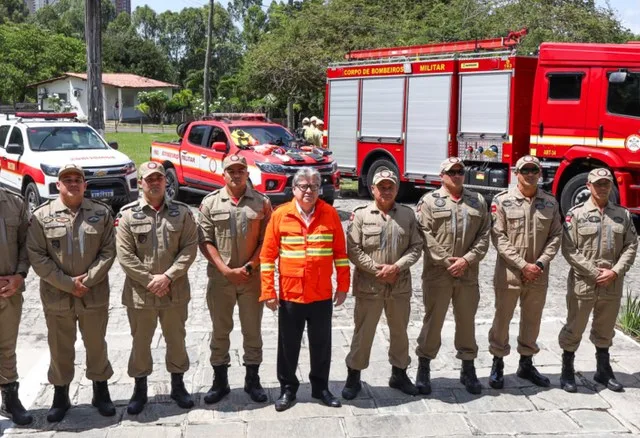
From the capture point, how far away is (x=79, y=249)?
4.85 meters

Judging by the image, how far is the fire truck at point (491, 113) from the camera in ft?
35.7

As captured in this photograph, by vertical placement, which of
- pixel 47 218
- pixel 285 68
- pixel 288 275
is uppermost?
pixel 285 68

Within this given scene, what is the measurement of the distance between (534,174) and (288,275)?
6.47 ft

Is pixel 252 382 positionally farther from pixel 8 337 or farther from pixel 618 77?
pixel 618 77

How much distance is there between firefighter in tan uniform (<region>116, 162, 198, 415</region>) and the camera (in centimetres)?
492

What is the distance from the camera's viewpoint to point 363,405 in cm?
519

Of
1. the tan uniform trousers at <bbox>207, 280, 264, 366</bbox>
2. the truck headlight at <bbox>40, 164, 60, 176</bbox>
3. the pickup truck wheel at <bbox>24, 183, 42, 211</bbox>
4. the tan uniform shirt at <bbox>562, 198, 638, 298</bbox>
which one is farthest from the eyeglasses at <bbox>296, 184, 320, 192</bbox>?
the pickup truck wheel at <bbox>24, 183, 42, 211</bbox>

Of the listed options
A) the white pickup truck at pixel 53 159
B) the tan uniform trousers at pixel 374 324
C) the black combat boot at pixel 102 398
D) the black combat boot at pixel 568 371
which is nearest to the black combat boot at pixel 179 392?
the black combat boot at pixel 102 398

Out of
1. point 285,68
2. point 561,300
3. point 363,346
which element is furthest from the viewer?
point 285,68

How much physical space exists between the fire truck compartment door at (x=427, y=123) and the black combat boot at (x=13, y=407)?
10.0m

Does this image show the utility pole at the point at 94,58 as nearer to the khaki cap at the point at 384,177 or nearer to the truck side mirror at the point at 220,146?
the truck side mirror at the point at 220,146

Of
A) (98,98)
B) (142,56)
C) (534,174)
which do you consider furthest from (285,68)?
(142,56)

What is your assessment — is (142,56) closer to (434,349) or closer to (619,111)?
(619,111)

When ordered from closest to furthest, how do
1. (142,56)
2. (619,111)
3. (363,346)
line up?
(363,346) → (619,111) → (142,56)
